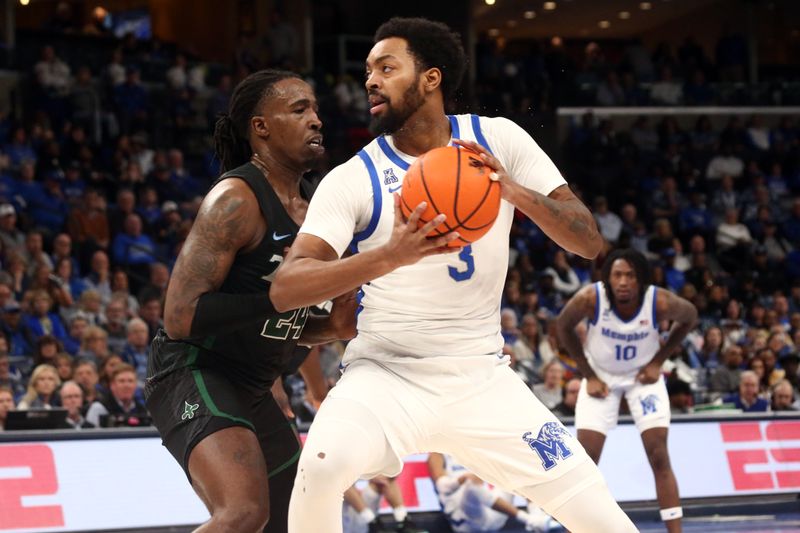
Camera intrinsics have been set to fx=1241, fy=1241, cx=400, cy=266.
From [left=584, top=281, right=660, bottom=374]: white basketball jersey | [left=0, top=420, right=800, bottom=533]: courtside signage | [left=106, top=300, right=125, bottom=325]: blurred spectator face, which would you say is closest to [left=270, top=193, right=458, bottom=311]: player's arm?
[left=584, top=281, right=660, bottom=374]: white basketball jersey

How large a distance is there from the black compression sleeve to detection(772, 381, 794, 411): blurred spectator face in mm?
8928

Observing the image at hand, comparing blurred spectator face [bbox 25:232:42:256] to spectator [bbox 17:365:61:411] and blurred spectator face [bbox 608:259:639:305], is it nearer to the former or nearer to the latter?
spectator [bbox 17:365:61:411]

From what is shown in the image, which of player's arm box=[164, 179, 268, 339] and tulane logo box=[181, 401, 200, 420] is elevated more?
player's arm box=[164, 179, 268, 339]

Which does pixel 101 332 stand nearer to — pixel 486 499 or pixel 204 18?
pixel 486 499

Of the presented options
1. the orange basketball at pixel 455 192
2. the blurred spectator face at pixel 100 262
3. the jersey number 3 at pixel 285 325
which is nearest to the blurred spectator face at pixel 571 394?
the blurred spectator face at pixel 100 262

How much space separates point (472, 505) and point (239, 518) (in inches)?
222

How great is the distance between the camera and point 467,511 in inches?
379

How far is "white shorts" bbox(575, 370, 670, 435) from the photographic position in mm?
8375

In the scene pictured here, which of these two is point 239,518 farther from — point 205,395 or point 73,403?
point 73,403

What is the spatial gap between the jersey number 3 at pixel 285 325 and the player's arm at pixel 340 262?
0.66 meters

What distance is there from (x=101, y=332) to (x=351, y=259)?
761 centimetres

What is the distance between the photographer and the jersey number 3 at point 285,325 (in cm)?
468

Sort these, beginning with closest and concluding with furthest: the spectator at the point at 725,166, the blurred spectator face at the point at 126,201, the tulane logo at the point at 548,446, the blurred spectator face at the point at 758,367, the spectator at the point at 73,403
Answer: the tulane logo at the point at 548,446 < the spectator at the point at 73,403 < the blurred spectator face at the point at 758,367 < the blurred spectator face at the point at 126,201 < the spectator at the point at 725,166

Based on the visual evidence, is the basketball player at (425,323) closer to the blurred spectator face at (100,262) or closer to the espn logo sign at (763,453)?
the espn logo sign at (763,453)
